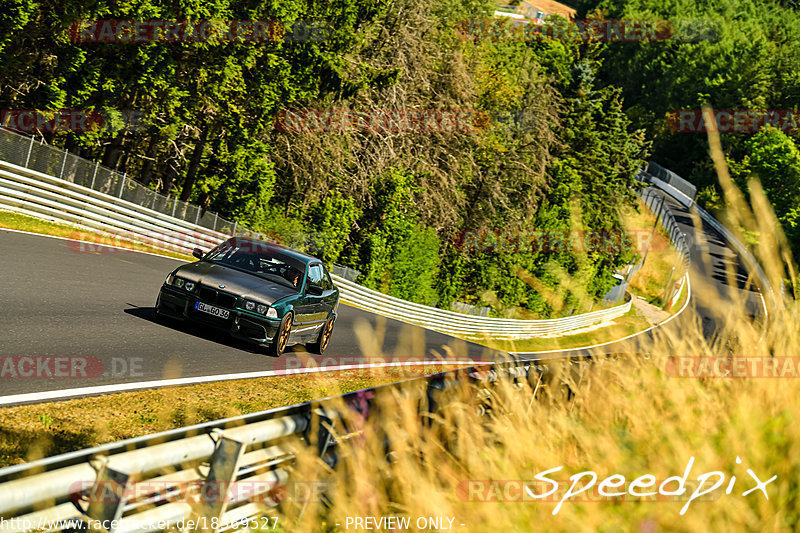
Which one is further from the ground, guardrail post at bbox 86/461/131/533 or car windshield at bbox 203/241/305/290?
guardrail post at bbox 86/461/131/533

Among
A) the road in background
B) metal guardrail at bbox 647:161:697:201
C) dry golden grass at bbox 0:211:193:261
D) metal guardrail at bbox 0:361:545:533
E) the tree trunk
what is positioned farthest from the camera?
metal guardrail at bbox 647:161:697:201

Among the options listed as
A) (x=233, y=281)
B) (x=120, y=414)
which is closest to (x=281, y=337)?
(x=233, y=281)

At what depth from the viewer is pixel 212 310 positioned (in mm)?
10789

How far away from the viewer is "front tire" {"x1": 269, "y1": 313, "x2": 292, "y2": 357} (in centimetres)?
1141

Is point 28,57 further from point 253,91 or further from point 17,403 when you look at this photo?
point 17,403

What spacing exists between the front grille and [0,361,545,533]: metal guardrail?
20.0ft

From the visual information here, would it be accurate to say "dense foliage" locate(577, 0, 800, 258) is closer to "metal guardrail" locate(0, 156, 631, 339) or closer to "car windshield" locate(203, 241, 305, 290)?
"metal guardrail" locate(0, 156, 631, 339)

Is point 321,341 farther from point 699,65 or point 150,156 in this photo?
point 699,65

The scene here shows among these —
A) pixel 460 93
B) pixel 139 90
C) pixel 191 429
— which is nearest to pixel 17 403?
pixel 191 429

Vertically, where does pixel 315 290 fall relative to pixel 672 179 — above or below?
below

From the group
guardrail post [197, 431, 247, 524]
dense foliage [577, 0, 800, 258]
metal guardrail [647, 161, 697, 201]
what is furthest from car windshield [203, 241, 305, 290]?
metal guardrail [647, 161, 697, 201]

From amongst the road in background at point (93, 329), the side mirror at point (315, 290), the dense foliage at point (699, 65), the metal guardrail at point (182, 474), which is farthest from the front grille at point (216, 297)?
the dense foliage at point (699, 65)

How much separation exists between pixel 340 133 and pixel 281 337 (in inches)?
1035

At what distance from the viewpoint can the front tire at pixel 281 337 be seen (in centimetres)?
1141
